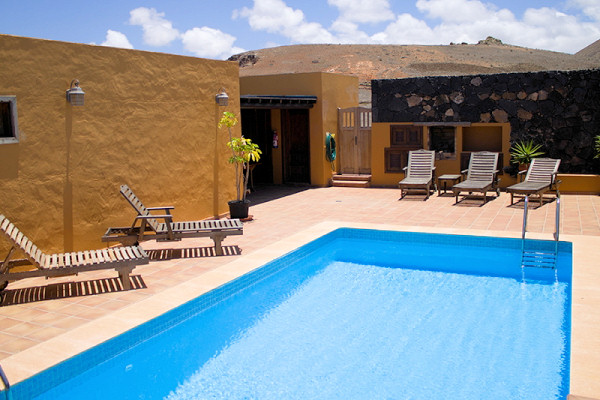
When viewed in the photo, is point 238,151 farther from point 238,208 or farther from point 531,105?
point 531,105

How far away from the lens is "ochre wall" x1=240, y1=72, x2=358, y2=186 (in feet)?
50.1

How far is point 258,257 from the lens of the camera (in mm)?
7855

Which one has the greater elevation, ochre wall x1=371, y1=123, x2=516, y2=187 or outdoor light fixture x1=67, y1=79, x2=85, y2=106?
outdoor light fixture x1=67, y1=79, x2=85, y2=106

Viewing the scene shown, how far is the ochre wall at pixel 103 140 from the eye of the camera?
24.1 ft

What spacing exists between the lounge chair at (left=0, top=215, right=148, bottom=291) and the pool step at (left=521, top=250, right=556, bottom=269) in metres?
5.26

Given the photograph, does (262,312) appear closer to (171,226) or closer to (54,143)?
(171,226)

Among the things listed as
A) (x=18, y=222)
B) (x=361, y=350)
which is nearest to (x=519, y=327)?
(x=361, y=350)

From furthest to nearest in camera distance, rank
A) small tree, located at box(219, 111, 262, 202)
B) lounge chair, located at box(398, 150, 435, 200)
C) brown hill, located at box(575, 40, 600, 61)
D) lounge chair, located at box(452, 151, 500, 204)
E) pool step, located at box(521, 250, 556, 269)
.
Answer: brown hill, located at box(575, 40, 600, 61) < lounge chair, located at box(398, 150, 435, 200) < lounge chair, located at box(452, 151, 500, 204) < small tree, located at box(219, 111, 262, 202) < pool step, located at box(521, 250, 556, 269)

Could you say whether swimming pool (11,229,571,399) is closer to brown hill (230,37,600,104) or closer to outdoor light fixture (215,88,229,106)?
outdoor light fixture (215,88,229,106)

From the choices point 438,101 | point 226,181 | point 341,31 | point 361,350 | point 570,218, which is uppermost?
point 341,31

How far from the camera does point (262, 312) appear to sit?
651 centimetres

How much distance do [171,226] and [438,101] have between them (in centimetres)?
886

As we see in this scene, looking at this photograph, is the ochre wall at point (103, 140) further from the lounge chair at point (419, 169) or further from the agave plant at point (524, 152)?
the agave plant at point (524, 152)

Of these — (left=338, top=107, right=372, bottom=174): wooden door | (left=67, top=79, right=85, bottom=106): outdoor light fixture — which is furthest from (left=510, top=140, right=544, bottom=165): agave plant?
(left=67, top=79, right=85, bottom=106): outdoor light fixture
